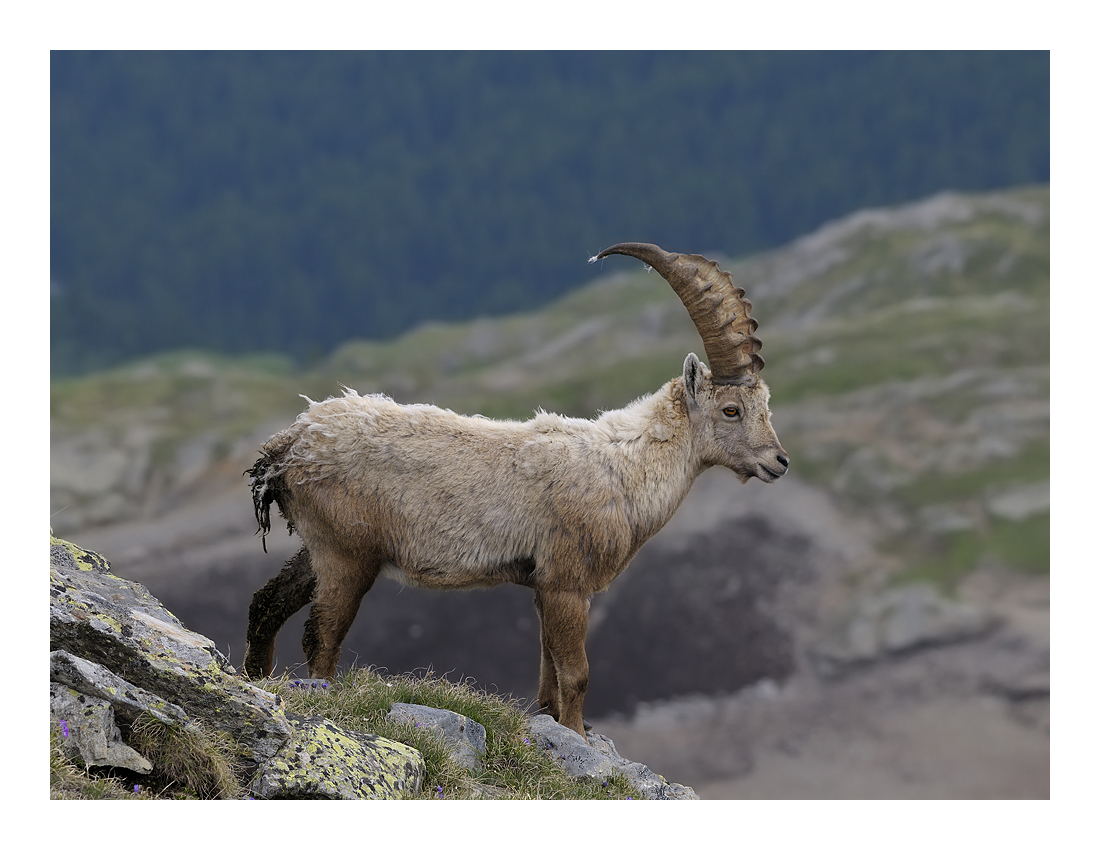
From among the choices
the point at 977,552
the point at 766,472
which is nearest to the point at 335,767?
the point at 766,472

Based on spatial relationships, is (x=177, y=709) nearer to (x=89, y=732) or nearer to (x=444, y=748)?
(x=89, y=732)

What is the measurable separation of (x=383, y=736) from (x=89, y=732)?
286 cm

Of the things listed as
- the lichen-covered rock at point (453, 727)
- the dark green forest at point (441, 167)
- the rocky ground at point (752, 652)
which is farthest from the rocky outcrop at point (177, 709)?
the dark green forest at point (441, 167)

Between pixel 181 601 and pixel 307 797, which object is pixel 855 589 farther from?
pixel 307 797

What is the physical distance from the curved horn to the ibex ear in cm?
17

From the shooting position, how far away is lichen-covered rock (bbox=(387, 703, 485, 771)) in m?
10.7

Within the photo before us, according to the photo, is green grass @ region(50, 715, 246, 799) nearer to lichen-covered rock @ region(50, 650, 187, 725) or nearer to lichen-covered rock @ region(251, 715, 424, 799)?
lichen-covered rock @ region(50, 650, 187, 725)

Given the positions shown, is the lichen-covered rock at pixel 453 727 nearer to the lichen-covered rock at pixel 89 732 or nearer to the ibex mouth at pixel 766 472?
the lichen-covered rock at pixel 89 732

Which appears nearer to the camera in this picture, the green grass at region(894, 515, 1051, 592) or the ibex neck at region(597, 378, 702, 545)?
the ibex neck at region(597, 378, 702, 545)

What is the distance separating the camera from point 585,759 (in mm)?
11078

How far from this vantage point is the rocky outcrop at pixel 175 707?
8.48 m

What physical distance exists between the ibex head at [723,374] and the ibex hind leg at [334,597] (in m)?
3.95

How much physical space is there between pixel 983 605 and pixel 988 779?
7400mm

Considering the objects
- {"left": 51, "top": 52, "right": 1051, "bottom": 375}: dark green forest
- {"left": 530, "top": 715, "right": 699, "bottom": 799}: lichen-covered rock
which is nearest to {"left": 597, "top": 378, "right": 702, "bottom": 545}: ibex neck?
{"left": 530, "top": 715, "right": 699, "bottom": 799}: lichen-covered rock
